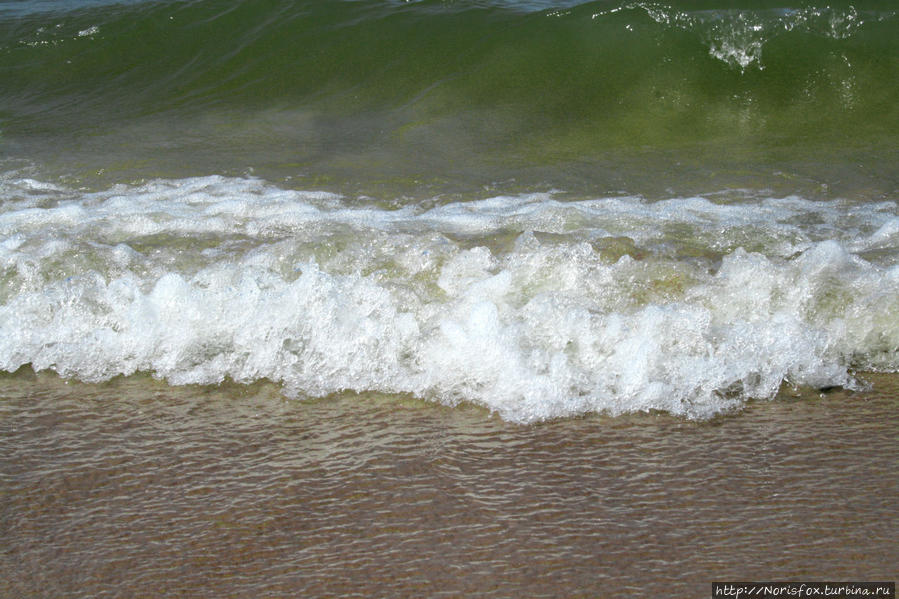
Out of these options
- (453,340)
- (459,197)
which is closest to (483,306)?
(453,340)

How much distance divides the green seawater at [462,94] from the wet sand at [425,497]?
252 centimetres

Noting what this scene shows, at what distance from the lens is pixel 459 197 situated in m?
5.18

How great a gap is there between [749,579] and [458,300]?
1707mm

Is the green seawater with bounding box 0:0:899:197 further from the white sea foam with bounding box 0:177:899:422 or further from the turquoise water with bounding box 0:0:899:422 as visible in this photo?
the white sea foam with bounding box 0:177:899:422

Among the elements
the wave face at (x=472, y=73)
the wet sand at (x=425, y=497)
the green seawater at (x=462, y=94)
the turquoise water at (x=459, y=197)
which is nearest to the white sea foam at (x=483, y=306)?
the turquoise water at (x=459, y=197)

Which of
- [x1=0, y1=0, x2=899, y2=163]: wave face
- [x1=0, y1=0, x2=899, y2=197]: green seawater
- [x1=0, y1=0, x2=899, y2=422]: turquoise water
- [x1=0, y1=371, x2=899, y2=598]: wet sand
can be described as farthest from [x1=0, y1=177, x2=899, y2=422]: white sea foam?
[x1=0, y1=0, x2=899, y2=163]: wave face

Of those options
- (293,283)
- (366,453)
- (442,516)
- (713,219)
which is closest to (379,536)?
(442,516)

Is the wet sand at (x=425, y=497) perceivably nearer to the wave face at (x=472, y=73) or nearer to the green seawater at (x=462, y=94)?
the green seawater at (x=462, y=94)

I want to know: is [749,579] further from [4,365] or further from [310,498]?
[4,365]

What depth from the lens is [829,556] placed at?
7.48ft

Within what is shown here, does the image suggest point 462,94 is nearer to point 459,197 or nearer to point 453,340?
point 459,197

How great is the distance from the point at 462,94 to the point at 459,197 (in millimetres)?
2223

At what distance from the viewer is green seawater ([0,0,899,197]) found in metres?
5.71

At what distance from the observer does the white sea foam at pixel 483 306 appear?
3150 millimetres
